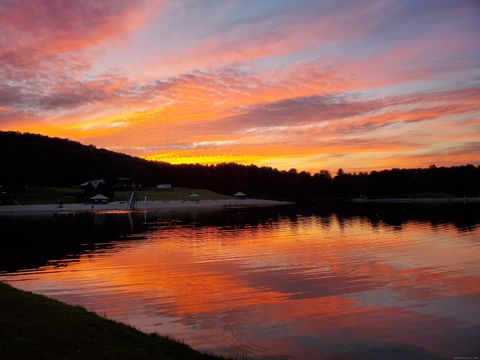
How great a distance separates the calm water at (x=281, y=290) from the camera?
41.8 ft

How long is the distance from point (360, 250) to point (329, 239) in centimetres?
757

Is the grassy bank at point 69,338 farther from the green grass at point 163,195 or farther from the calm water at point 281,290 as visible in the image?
the green grass at point 163,195

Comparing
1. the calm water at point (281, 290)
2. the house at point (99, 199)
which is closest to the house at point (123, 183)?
the house at point (99, 199)

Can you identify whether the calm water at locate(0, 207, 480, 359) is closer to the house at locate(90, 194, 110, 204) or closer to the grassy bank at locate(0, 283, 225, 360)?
the grassy bank at locate(0, 283, 225, 360)

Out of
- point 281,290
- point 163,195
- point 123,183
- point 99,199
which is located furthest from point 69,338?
point 123,183

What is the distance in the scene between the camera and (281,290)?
63.2 ft

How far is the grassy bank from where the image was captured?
920 centimetres

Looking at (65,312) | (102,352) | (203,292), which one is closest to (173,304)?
(203,292)

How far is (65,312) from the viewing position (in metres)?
12.6

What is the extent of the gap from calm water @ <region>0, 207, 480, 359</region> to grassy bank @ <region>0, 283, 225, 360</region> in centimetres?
184

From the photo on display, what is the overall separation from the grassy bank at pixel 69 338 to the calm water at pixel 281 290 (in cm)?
184

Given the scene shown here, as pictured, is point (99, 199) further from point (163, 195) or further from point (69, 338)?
point (69, 338)

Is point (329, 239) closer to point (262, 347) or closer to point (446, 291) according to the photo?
point (446, 291)

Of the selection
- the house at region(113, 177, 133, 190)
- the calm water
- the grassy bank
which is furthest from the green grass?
the grassy bank
